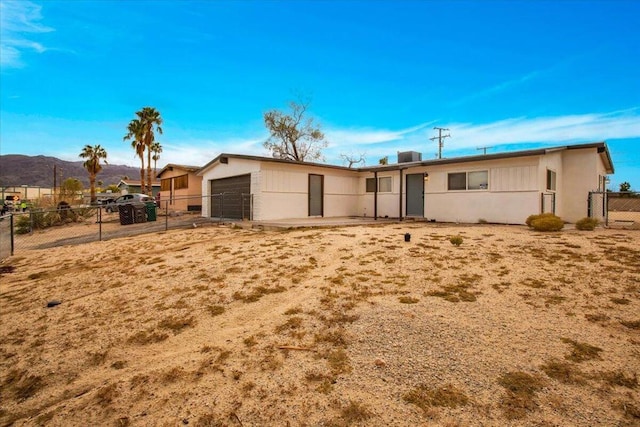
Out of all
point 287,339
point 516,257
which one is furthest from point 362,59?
point 287,339

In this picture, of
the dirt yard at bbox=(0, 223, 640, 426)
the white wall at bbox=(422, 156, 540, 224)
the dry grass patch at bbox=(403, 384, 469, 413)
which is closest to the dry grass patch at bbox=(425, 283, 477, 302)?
the dirt yard at bbox=(0, 223, 640, 426)

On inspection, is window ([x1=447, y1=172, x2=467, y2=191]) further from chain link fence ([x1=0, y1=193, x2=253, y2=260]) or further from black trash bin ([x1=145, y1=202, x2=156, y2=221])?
black trash bin ([x1=145, y1=202, x2=156, y2=221])

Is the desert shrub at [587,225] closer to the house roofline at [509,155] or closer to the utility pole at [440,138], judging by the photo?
the house roofline at [509,155]

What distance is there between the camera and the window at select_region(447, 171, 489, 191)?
44.3 ft

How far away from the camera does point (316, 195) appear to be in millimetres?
16984

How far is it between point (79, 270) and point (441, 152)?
3631 centimetres

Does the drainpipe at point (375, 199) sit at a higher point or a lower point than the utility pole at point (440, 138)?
lower

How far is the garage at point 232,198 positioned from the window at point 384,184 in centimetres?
728

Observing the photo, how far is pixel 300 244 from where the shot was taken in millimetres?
8508

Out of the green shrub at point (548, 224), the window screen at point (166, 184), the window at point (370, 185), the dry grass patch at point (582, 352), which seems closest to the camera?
the dry grass patch at point (582, 352)

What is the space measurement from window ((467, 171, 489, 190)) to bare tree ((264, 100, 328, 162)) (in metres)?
21.1

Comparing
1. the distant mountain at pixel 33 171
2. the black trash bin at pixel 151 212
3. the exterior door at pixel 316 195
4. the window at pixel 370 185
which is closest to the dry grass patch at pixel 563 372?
the exterior door at pixel 316 195

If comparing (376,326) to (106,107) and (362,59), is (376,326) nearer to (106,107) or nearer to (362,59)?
(362,59)

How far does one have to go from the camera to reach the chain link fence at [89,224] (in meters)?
11.4
